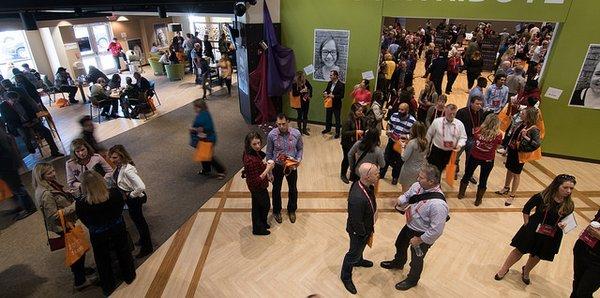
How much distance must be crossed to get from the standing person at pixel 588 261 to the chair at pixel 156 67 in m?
13.6

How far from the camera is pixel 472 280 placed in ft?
12.0

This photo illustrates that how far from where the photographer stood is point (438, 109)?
5.14m

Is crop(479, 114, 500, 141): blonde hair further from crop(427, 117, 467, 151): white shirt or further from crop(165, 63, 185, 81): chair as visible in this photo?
crop(165, 63, 185, 81): chair

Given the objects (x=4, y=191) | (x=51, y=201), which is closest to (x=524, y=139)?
(x=51, y=201)

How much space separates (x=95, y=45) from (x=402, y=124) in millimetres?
13076

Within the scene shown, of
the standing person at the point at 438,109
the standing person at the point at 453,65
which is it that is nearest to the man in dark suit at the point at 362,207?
the standing person at the point at 438,109

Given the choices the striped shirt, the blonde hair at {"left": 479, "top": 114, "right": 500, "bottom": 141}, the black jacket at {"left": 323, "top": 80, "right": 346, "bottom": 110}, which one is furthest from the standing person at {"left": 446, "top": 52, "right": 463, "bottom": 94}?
the blonde hair at {"left": 479, "top": 114, "right": 500, "bottom": 141}

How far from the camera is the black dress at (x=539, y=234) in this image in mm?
3018

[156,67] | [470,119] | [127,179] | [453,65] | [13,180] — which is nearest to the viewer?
[127,179]

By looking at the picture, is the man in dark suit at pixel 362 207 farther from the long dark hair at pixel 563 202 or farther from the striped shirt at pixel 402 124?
the striped shirt at pixel 402 124

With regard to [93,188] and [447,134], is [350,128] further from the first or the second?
[93,188]

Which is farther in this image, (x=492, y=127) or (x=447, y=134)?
(x=447, y=134)

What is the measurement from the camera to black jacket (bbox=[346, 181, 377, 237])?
2.87 meters

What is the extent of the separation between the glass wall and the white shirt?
12683mm
